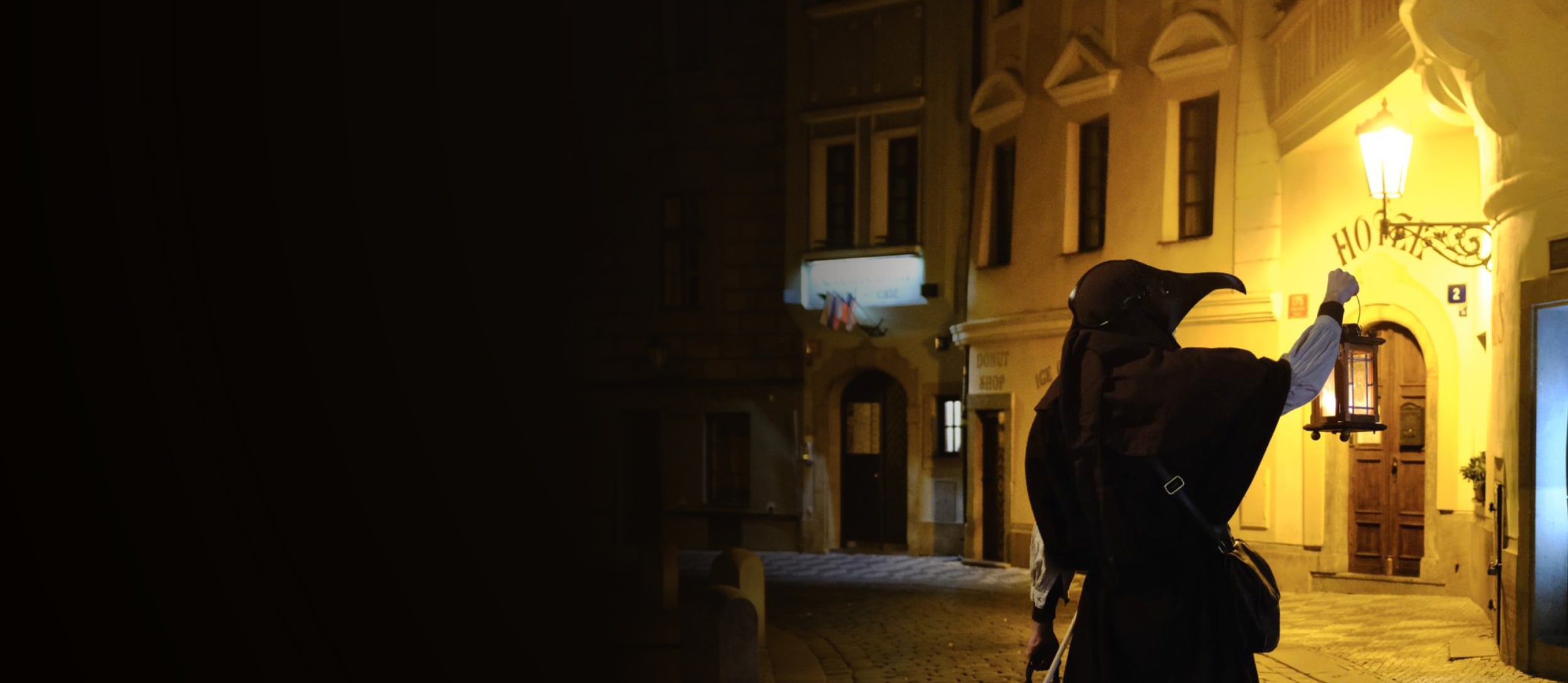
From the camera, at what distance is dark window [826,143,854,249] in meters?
22.6

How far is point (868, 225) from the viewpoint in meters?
22.0

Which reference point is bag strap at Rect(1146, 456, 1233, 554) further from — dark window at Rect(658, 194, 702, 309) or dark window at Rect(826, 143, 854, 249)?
dark window at Rect(658, 194, 702, 309)

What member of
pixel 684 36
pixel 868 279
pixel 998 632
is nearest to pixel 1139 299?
pixel 998 632

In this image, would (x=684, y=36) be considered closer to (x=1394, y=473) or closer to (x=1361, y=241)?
(x=1361, y=241)

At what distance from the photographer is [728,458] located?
78.8 ft

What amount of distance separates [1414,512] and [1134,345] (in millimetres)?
10754

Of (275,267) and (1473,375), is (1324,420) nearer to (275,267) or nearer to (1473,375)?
(1473,375)

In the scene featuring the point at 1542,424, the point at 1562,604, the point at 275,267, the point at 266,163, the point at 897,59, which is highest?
the point at 897,59

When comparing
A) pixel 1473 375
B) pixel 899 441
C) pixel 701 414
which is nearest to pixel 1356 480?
pixel 1473 375

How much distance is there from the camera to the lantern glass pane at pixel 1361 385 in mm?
7906

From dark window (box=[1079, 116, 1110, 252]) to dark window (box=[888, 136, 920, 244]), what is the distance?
4.42m

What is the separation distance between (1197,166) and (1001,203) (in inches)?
160

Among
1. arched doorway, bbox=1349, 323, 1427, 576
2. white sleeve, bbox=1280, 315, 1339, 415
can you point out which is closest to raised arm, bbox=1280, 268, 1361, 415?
white sleeve, bbox=1280, 315, 1339, 415

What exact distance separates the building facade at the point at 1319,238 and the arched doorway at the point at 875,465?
2.72 m
